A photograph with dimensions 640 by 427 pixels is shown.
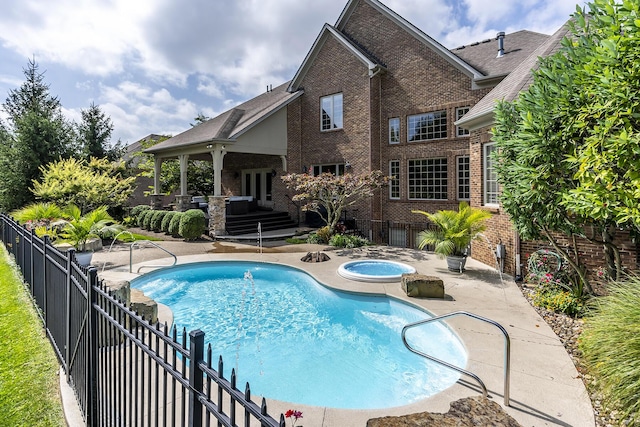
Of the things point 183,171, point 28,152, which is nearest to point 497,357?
point 183,171

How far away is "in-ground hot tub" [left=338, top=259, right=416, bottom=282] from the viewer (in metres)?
8.85

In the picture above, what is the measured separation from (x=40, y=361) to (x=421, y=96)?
15.9m

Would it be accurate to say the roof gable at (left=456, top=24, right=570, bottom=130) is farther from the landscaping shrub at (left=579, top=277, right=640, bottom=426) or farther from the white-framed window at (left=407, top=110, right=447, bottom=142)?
the landscaping shrub at (left=579, top=277, right=640, bottom=426)

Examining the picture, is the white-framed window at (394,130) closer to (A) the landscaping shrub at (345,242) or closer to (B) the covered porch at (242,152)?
(A) the landscaping shrub at (345,242)

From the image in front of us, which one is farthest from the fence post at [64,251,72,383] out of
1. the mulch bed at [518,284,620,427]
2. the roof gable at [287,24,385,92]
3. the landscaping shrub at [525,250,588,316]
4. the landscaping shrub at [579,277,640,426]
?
the roof gable at [287,24,385,92]

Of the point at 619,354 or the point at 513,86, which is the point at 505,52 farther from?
the point at 619,354

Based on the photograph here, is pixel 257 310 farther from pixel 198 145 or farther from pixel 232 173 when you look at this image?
pixel 232 173

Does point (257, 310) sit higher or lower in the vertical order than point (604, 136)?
lower

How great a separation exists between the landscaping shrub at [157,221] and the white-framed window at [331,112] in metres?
9.40

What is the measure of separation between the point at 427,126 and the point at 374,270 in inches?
340

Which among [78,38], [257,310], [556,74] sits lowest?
[257,310]

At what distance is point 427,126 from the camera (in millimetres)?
15867

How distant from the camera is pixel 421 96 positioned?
15.9 metres

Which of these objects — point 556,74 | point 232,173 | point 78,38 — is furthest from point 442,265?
point 232,173
